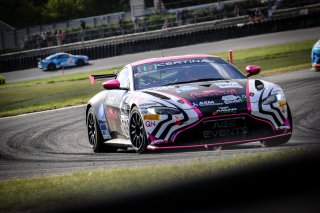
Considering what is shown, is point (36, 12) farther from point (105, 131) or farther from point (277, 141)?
point (277, 141)

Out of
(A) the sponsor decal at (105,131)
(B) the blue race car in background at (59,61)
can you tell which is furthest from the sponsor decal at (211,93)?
(B) the blue race car in background at (59,61)

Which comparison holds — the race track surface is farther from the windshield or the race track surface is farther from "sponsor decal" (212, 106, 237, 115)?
the windshield

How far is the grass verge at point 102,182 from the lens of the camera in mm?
5719

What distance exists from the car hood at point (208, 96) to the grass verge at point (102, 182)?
1487mm

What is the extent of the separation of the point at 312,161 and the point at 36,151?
6.14 m

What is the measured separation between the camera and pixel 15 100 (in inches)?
1011

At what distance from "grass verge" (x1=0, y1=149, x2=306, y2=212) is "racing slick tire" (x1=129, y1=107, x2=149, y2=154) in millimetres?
1637

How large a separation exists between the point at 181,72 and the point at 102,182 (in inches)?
140

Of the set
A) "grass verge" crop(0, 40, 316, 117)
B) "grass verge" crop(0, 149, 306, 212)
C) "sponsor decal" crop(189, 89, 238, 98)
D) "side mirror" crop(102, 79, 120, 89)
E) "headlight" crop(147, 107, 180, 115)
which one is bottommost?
"grass verge" crop(0, 40, 316, 117)

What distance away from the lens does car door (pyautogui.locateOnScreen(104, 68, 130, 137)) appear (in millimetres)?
9617

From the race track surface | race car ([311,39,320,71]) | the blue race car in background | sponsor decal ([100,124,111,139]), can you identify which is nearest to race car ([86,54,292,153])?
the race track surface

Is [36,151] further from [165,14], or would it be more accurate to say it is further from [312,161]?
[165,14]

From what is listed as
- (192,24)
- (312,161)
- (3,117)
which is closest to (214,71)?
(312,161)

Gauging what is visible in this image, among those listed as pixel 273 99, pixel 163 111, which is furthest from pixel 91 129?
pixel 273 99
